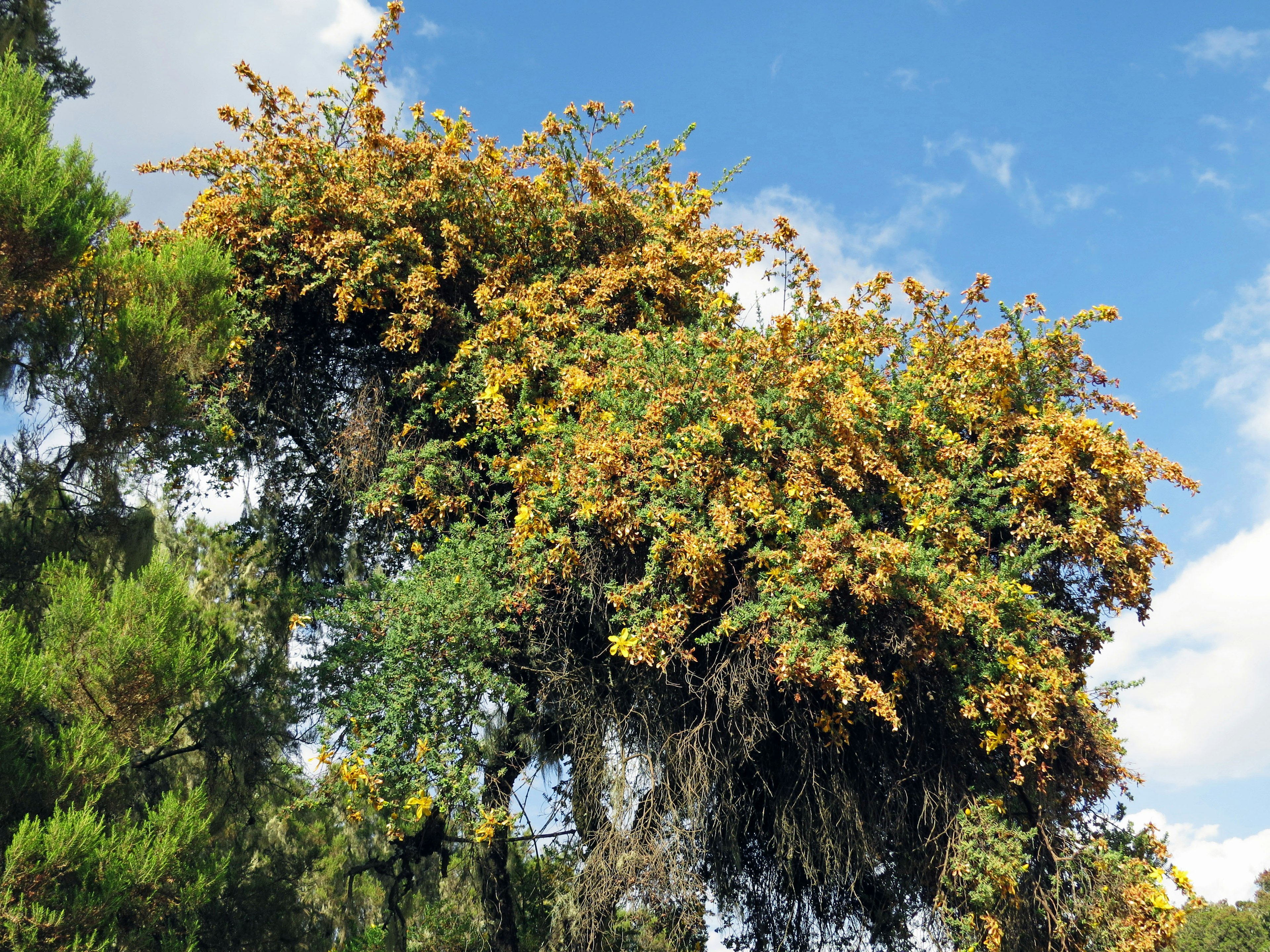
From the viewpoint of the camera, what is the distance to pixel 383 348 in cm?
956

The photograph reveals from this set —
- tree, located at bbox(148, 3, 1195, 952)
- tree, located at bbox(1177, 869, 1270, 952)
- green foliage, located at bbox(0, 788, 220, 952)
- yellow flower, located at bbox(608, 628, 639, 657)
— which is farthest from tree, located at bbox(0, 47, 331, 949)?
tree, located at bbox(1177, 869, 1270, 952)

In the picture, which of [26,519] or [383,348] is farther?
[383,348]

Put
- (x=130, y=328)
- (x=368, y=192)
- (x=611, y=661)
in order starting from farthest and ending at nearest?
1. (x=368, y=192)
2. (x=611, y=661)
3. (x=130, y=328)

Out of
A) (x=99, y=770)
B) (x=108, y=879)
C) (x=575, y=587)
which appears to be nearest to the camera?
(x=108, y=879)

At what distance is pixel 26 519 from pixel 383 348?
11.4ft

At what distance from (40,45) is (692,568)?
9114 millimetres

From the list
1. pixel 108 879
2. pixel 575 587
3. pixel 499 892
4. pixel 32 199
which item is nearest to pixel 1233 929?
pixel 499 892

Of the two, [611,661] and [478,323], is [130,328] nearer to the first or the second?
[478,323]

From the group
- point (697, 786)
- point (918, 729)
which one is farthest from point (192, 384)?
point (918, 729)

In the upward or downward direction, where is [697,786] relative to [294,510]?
downward

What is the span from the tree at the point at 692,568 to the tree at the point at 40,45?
1.92m

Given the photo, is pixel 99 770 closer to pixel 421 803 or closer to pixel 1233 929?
pixel 421 803

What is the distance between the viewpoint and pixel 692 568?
6.80 metres

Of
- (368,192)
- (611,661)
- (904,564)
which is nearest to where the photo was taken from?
(904,564)
